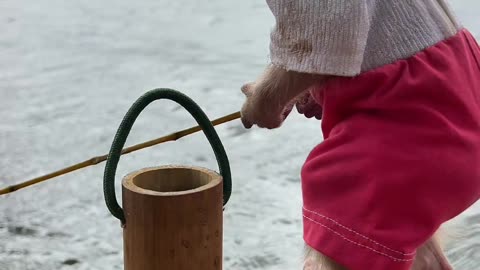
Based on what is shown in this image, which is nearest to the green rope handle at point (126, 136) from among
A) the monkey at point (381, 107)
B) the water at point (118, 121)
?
the monkey at point (381, 107)

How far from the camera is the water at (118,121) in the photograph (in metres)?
2.13

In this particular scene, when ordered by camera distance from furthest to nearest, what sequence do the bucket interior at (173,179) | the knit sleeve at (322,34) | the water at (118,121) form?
1. the water at (118,121)
2. the bucket interior at (173,179)
3. the knit sleeve at (322,34)

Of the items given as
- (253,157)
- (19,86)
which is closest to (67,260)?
(253,157)

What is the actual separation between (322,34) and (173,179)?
41cm

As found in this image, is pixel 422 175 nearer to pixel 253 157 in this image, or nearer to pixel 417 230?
pixel 417 230

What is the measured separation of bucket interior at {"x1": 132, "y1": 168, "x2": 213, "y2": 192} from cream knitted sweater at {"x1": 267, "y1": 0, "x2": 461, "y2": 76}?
11.0 inches

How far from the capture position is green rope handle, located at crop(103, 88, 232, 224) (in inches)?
49.9

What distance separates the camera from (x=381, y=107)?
46.3 inches

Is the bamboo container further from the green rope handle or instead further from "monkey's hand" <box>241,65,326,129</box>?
"monkey's hand" <box>241,65,326,129</box>

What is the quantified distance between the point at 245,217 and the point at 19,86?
167 cm

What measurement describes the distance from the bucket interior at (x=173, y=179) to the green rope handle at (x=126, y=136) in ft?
0.15

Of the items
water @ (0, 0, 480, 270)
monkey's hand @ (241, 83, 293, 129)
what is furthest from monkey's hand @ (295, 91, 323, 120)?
water @ (0, 0, 480, 270)

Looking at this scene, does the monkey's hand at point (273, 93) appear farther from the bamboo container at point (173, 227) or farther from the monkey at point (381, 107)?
the bamboo container at point (173, 227)

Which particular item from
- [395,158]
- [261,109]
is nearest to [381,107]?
[395,158]
